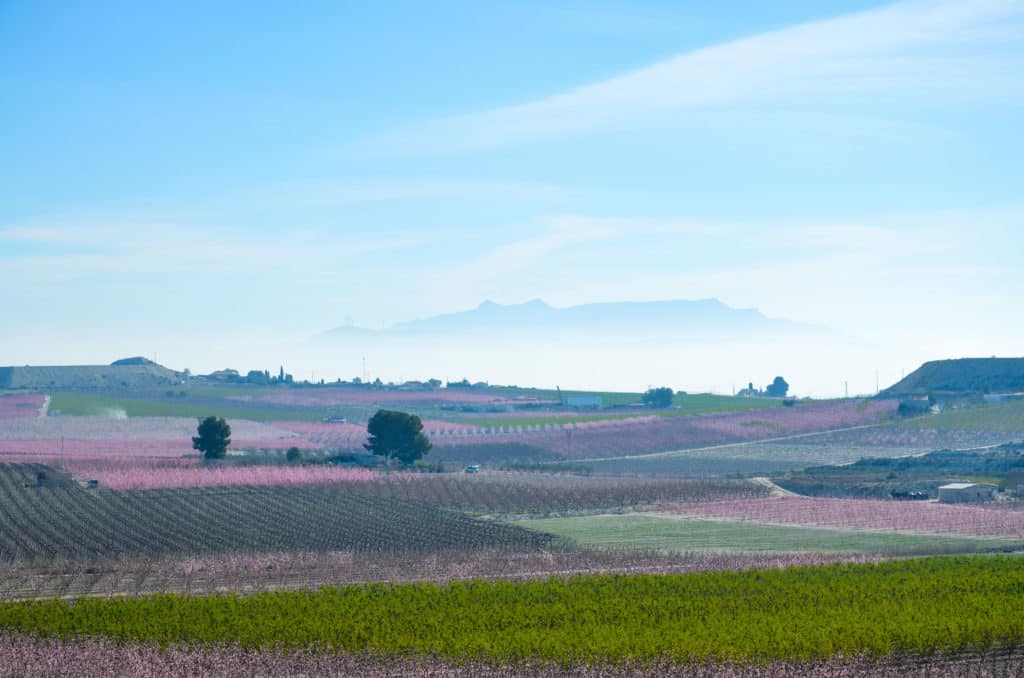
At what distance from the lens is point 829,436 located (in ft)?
552

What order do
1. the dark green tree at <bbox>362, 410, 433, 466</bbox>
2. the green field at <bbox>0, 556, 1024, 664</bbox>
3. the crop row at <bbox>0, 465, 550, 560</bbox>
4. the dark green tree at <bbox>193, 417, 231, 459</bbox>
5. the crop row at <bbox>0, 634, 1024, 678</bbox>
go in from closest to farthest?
the crop row at <bbox>0, 634, 1024, 678</bbox>
the green field at <bbox>0, 556, 1024, 664</bbox>
the crop row at <bbox>0, 465, 550, 560</bbox>
the dark green tree at <bbox>193, 417, 231, 459</bbox>
the dark green tree at <bbox>362, 410, 433, 466</bbox>

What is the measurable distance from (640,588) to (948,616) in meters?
12.7

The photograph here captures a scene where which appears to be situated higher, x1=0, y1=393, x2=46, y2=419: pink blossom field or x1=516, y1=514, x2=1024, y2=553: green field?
x1=0, y1=393, x2=46, y2=419: pink blossom field

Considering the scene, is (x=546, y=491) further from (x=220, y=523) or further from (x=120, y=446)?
(x=120, y=446)

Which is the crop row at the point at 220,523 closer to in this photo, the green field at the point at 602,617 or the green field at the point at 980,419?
the green field at the point at 602,617

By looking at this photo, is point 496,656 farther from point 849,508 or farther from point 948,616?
point 849,508

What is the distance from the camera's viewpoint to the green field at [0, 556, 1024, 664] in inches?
1672

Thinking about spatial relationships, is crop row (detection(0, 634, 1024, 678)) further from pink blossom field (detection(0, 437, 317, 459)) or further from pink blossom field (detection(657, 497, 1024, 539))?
pink blossom field (detection(0, 437, 317, 459))

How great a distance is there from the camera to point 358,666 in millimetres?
40938

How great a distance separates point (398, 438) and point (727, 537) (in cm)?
5396

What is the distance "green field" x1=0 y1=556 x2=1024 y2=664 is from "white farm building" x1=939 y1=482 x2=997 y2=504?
45.6 metres

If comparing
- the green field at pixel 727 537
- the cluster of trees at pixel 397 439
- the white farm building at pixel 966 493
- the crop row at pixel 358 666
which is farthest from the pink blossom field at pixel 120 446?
the crop row at pixel 358 666

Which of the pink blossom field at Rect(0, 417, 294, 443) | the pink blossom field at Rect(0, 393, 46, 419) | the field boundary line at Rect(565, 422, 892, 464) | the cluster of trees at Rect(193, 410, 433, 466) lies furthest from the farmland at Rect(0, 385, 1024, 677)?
the pink blossom field at Rect(0, 393, 46, 419)

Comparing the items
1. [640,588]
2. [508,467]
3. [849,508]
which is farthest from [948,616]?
[508,467]
